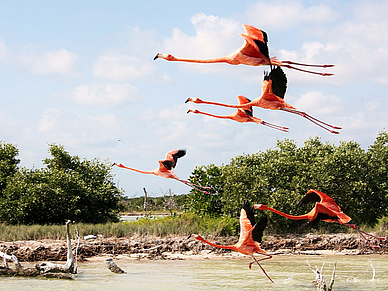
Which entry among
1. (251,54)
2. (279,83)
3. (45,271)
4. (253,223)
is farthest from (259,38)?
(45,271)

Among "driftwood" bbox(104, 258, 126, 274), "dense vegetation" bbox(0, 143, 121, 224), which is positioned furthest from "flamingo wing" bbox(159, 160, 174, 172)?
"dense vegetation" bbox(0, 143, 121, 224)

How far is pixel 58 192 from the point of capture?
19.6 meters

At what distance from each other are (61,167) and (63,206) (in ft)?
7.31

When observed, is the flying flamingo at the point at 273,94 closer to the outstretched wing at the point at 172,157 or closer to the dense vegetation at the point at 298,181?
the outstretched wing at the point at 172,157

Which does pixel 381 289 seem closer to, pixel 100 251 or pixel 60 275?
pixel 60 275

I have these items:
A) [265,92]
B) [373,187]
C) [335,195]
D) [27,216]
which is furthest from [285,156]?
[265,92]

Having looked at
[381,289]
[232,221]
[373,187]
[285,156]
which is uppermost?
[285,156]

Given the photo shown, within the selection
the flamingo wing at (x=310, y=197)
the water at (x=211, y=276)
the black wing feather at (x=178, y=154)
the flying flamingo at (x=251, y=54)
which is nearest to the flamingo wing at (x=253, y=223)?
the flamingo wing at (x=310, y=197)

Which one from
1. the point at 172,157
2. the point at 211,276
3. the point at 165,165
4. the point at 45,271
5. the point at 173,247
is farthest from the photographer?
the point at 173,247

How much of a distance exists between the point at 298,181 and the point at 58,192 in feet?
31.8

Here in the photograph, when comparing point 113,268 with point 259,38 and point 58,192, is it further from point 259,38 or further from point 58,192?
point 259,38

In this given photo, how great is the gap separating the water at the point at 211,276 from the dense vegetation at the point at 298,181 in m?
2.81

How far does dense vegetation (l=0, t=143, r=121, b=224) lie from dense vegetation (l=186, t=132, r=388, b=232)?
4.03m

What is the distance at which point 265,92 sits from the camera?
4520mm
